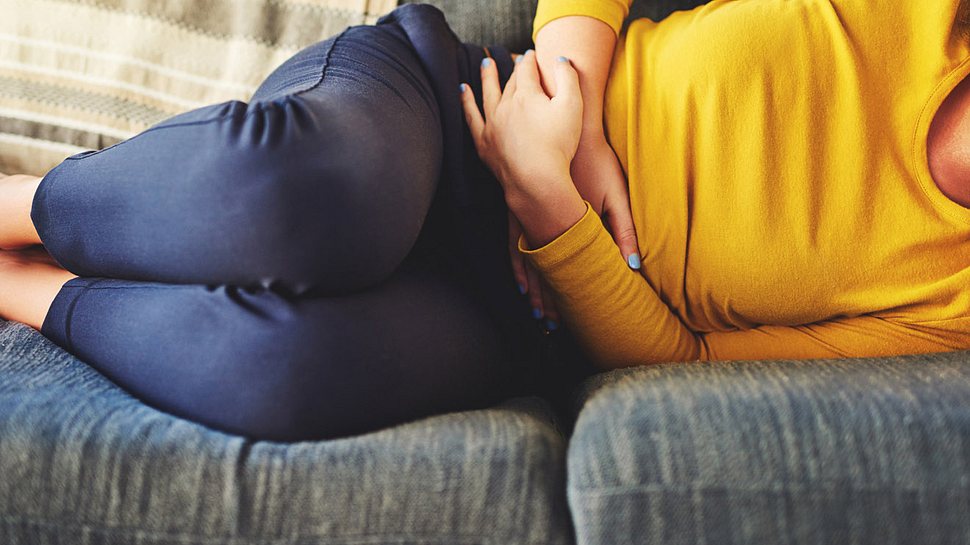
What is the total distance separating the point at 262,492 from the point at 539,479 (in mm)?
230

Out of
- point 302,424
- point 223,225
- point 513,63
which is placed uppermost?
point 513,63

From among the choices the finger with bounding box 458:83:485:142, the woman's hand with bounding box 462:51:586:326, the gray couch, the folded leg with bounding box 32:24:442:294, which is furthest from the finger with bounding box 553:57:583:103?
the gray couch

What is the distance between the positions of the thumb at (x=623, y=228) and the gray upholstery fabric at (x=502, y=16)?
403 mm

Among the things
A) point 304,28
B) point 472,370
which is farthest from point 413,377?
point 304,28

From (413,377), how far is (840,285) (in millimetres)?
501

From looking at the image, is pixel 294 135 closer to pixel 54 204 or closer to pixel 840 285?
pixel 54 204

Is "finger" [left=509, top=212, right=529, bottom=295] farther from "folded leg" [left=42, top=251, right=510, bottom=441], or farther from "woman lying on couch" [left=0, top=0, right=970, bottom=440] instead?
"folded leg" [left=42, top=251, right=510, bottom=441]

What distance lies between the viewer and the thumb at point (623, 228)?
0.88 metres

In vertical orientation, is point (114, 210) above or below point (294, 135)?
below

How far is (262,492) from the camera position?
0.60 metres

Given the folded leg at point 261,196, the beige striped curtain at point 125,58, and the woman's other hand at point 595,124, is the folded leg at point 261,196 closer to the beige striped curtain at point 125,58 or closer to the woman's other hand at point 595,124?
the woman's other hand at point 595,124

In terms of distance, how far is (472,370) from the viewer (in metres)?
0.78

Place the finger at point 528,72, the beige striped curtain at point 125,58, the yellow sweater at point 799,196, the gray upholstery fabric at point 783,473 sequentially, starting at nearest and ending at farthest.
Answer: the gray upholstery fabric at point 783,473 < the yellow sweater at point 799,196 < the finger at point 528,72 < the beige striped curtain at point 125,58

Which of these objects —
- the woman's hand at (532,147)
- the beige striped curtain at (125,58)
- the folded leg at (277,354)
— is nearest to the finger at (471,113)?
the woman's hand at (532,147)
